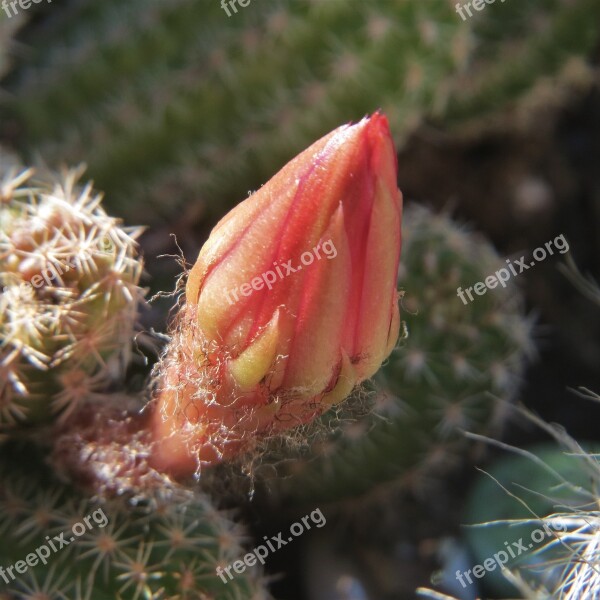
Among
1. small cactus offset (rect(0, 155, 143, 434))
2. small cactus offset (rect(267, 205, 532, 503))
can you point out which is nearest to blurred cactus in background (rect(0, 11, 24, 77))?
small cactus offset (rect(0, 155, 143, 434))

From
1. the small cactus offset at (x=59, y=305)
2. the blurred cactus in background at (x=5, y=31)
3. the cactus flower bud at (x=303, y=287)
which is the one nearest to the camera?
the cactus flower bud at (x=303, y=287)

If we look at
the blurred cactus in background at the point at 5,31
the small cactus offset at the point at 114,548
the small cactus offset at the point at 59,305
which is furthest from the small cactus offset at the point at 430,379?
the blurred cactus in background at the point at 5,31

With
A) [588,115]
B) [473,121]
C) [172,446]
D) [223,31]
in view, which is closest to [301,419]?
[172,446]

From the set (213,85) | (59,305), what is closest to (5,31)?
(213,85)

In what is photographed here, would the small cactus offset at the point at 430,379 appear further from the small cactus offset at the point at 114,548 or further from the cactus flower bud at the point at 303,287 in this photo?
the cactus flower bud at the point at 303,287

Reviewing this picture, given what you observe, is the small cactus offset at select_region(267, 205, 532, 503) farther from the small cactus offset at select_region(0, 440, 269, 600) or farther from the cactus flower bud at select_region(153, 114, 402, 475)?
the cactus flower bud at select_region(153, 114, 402, 475)

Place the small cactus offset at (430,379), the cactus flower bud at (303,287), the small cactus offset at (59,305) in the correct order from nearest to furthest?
1. the cactus flower bud at (303,287)
2. the small cactus offset at (59,305)
3. the small cactus offset at (430,379)

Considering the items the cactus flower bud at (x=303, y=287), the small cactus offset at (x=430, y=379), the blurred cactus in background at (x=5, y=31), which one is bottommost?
the small cactus offset at (x=430, y=379)
